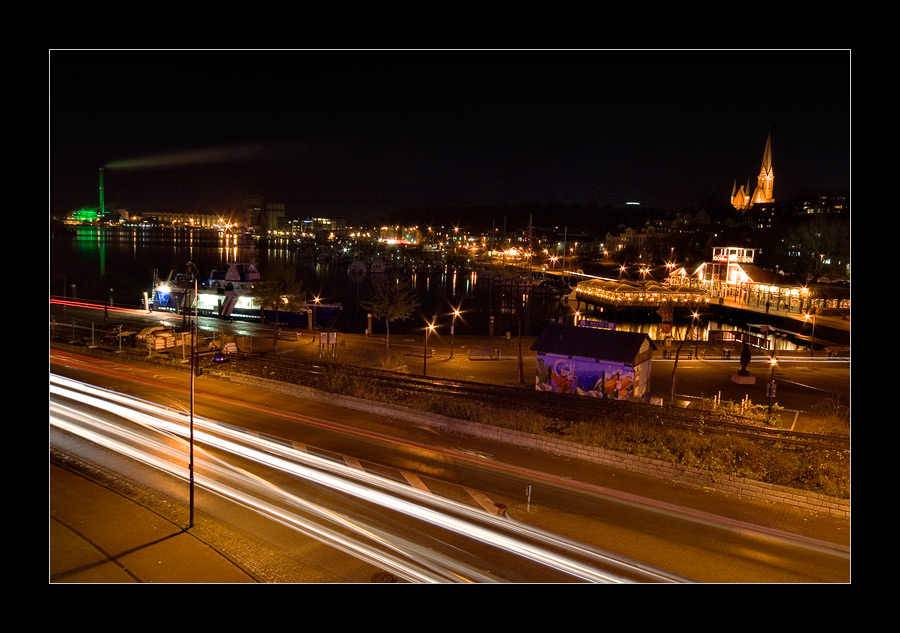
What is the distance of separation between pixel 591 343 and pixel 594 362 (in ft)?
1.79

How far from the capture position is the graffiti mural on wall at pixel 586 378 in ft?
49.9

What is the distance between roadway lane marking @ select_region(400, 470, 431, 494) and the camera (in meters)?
9.17

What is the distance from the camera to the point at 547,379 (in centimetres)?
1616

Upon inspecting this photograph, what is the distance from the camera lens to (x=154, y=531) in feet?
25.8

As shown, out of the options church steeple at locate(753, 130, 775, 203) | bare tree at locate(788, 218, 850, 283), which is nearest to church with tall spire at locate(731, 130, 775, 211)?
church steeple at locate(753, 130, 775, 203)

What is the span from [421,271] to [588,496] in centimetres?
→ 8121

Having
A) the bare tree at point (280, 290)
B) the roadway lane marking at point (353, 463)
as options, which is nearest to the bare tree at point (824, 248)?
the bare tree at point (280, 290)

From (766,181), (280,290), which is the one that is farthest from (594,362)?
(766,181)

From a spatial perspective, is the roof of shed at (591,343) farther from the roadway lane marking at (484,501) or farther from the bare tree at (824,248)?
the bare tree at (824,248)

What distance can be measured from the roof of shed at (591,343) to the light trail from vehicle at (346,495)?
7.90 metres

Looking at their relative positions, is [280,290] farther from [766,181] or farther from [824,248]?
[766,181]

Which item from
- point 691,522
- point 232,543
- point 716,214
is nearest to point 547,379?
point 691,522

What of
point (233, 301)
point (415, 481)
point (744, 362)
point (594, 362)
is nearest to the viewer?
point (415, 481)
